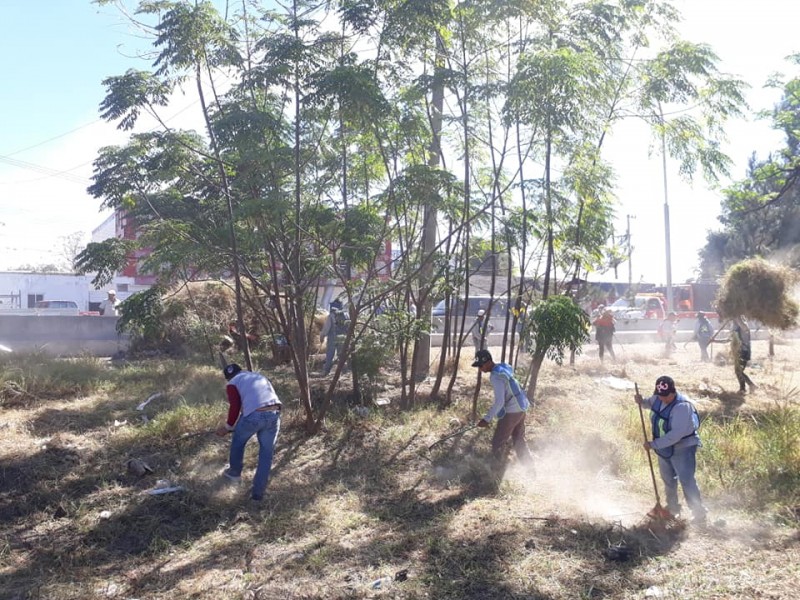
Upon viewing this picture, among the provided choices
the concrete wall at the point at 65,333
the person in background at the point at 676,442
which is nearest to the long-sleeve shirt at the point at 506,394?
the person in background at the point at 676,442

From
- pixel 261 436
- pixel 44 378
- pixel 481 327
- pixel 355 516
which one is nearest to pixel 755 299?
pixel 481 327

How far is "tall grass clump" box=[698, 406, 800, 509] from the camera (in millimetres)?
6898

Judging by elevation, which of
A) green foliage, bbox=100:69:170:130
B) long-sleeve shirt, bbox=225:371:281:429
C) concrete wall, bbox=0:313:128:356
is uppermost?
green foliage, bbox=100:69:170:130

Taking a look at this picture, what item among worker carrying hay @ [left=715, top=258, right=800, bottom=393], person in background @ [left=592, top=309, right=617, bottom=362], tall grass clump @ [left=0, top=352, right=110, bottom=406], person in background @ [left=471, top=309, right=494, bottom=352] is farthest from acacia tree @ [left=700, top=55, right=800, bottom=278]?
tall grass clump @ [left=0, top=352, right=110, bottom=406]

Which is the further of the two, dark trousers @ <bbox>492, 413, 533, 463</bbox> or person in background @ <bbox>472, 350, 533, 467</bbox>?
dark trousers @ <bbox>492, 413, 533, 463</bbox>

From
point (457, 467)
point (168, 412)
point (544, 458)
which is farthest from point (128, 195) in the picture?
point (544, 458)

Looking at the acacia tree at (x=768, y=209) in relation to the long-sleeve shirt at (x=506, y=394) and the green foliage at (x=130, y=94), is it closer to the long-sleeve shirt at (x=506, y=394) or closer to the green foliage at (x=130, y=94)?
the long-sleeve shirt at (x=506, y=394)

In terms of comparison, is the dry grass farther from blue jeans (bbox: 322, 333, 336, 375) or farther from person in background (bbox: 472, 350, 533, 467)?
blue jeans (bbox: 322, 333, 336, 375)

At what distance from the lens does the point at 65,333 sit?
1528cm

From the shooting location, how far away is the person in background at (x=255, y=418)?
6.79 metres

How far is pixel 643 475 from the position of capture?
7703 millimetres

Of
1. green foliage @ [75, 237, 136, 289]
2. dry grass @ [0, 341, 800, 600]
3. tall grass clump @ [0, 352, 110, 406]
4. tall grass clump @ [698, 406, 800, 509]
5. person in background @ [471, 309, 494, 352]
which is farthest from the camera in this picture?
person in background @ [471, 309, 494, 352]

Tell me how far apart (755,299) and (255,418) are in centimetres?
878

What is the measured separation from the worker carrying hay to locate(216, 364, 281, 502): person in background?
8472 mm
